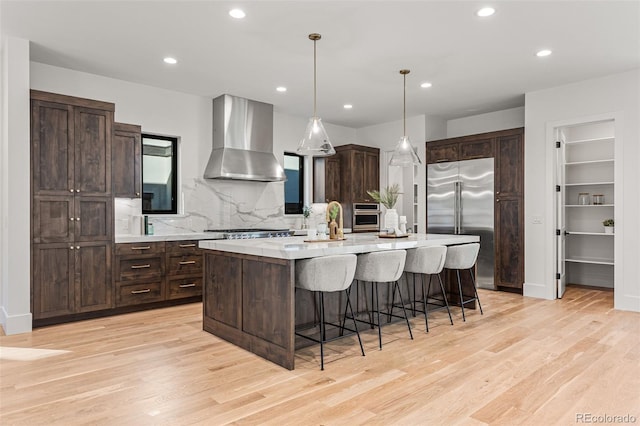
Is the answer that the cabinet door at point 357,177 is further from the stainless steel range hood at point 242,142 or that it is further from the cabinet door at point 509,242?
the cabinet door at point 509,242

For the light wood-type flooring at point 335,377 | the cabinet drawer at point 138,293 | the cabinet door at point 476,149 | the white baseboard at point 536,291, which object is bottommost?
the light wood-type flooring at point 335,377

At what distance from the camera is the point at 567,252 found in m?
6.52

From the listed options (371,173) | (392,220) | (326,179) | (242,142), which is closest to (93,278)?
(242,142)

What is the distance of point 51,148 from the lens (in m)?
4.16

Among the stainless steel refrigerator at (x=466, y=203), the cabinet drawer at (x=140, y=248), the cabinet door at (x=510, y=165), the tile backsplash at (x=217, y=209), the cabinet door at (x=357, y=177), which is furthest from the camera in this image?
the cabinet door at (x=357, y=177)

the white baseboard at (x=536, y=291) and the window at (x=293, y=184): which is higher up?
the window at (x=293, y=184)

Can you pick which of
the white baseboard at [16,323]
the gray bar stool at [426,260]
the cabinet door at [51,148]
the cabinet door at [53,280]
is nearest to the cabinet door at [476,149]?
the gray bar stool at [426,260]

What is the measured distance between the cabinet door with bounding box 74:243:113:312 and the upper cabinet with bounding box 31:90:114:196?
602 mm

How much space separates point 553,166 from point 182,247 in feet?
16.1

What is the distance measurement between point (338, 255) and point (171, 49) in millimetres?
2741

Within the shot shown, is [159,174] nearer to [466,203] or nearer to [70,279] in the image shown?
[70,279]

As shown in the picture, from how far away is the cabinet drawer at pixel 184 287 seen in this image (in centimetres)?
498

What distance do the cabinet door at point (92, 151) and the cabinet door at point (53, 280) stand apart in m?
0.65

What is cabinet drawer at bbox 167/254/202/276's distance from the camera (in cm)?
499
